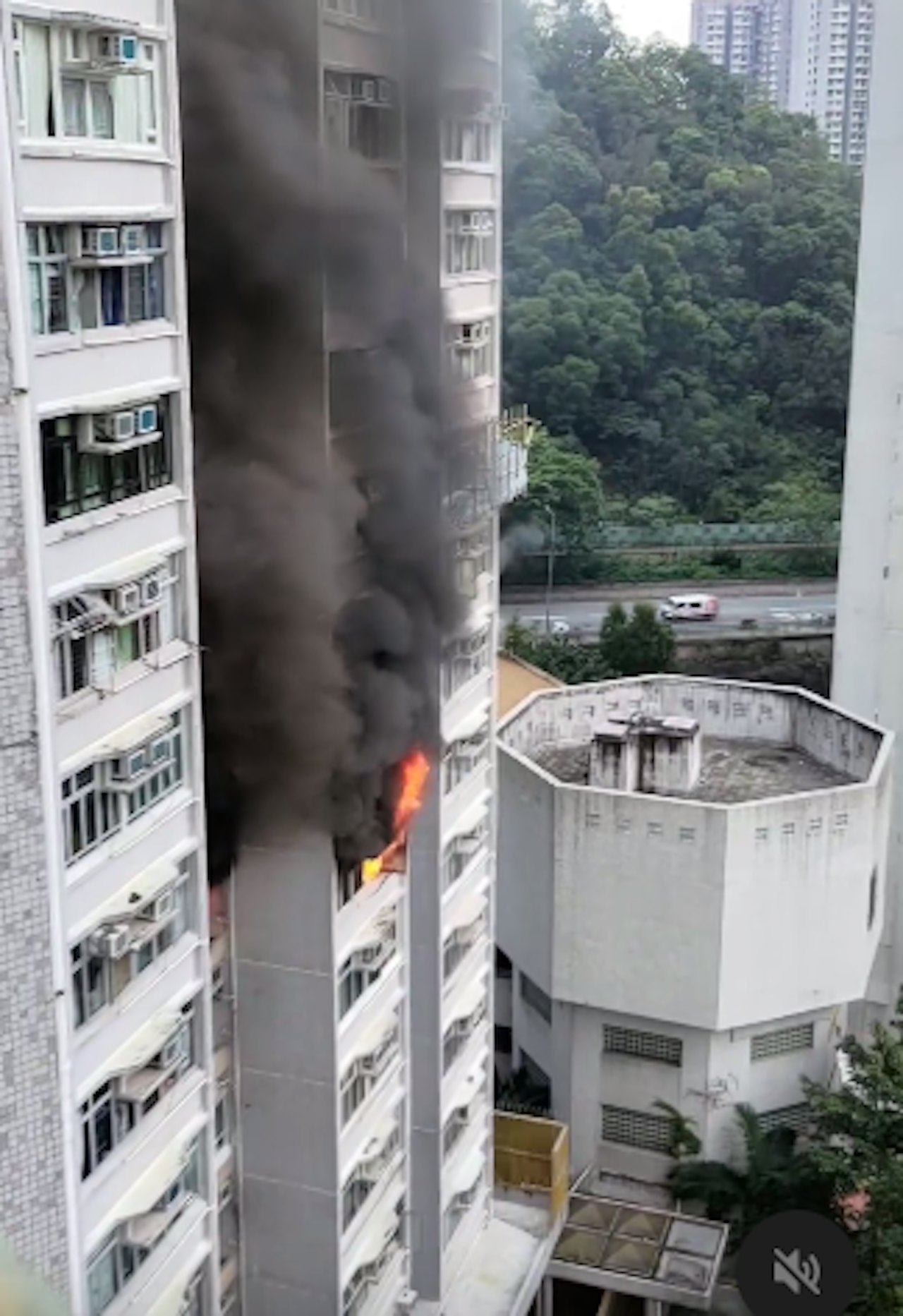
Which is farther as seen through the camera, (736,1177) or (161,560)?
(736,1177)

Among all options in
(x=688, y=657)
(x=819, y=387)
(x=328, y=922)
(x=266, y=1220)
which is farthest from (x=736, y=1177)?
(x=819, y=387)

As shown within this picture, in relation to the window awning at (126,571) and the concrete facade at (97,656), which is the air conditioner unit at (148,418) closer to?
the concrete facade at (97,656)

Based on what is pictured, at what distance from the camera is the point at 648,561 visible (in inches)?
1512

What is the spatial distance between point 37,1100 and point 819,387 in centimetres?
3574

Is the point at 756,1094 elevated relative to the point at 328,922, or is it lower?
lower

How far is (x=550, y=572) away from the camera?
122 feet

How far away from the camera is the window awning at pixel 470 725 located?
37.6 feet

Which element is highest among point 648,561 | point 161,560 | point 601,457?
point 161,560

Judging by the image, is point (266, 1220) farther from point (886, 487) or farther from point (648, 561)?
point (648, 561)

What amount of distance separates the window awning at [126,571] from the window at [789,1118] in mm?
11895

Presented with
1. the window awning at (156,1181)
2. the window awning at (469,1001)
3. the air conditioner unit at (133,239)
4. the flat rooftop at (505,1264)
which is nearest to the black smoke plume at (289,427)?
the air conditioner unit at (133,239)

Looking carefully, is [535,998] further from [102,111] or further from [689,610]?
[689,610]

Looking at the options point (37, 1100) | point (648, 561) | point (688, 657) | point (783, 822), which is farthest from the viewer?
point (648, 561)

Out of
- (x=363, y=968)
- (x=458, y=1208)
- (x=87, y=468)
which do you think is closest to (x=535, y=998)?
(x=458, y=1208)
